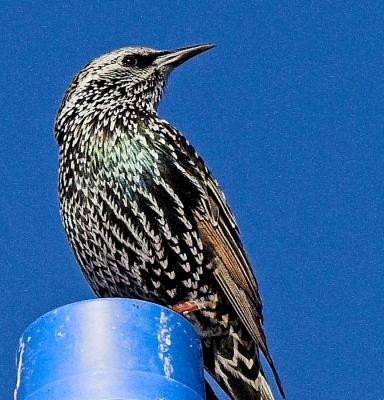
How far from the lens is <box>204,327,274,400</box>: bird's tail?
5836 mm

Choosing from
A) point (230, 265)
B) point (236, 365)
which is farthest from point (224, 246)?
point (236, 365)

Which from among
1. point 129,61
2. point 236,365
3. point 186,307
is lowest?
point 236,365

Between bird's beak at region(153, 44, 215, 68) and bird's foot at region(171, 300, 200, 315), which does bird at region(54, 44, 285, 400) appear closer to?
bird's foot at region(171, 300, 200, 315)

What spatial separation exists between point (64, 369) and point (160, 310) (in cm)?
46

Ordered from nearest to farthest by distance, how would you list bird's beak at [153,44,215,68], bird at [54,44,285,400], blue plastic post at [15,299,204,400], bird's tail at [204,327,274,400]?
1. blue plastic post at [15,299,204,400]
2. bird at [54,44,285,400]
3. bird's tail at [204,327,274,400]
4. bird's beak at [153,44,215,68]

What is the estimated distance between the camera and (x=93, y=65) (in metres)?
6.42

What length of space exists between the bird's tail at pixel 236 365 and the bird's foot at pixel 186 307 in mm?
262

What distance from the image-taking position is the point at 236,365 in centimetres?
586

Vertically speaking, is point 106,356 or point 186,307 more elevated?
point 186,307

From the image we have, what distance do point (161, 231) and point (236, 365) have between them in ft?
2.83

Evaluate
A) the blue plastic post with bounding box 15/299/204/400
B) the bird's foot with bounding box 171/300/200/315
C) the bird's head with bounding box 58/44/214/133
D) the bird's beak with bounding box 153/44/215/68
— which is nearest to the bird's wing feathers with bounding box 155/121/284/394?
the bird's foot with bounding box 171/300/200/315

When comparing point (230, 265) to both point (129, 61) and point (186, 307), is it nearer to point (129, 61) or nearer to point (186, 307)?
point (186, 307)

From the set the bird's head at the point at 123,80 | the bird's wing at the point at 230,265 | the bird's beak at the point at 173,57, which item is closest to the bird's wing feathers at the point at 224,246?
the bird's wing at the point at 230,265

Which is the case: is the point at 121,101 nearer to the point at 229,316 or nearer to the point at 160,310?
the point at 229,316
